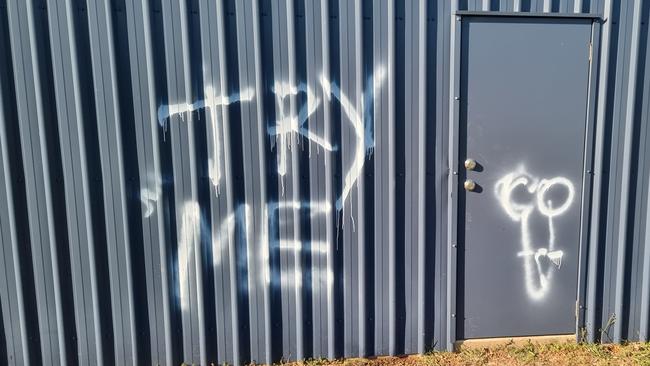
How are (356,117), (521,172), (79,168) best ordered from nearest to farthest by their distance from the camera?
1. (79,168)
2. (356,117)
3. (521,172)

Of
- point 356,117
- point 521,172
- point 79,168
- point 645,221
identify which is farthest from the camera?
point 645,221

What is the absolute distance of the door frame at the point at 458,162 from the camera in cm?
244

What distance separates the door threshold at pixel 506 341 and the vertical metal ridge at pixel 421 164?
0.30 m

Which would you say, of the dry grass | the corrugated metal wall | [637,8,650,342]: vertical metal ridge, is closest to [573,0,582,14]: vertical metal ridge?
the corrugated metal wall

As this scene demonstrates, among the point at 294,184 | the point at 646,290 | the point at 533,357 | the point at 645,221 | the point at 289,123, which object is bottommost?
the point at 533,357

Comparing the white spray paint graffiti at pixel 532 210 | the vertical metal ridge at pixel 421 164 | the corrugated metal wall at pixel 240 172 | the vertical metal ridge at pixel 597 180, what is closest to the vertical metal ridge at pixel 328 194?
the corrugated metal wall at pixel 240 172

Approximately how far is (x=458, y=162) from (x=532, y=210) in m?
0.63

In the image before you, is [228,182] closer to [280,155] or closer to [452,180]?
[280,155]

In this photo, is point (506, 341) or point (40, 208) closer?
point (40, 208)

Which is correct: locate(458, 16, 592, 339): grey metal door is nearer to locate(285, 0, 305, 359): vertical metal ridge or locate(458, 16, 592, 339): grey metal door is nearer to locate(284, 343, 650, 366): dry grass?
locate(284, 343, 650, 366): dry grass

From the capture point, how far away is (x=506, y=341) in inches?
106

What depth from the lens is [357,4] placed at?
7.73 ft

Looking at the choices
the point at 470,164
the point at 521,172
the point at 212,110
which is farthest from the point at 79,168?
the point at 521,172

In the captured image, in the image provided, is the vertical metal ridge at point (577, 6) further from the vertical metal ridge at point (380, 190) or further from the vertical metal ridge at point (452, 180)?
the vertical metal ridge at point (380, 190)
